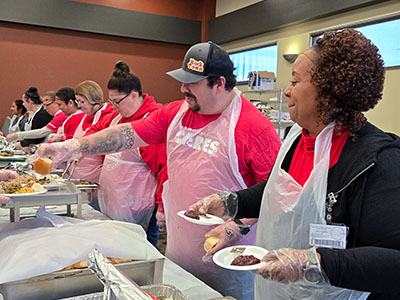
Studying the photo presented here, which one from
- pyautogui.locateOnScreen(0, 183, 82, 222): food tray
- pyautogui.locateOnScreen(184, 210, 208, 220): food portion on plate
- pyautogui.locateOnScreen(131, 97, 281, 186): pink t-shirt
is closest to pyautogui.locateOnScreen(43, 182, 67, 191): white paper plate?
pyautogui.locateOnScreen(0, 183, 82, 222): food tray

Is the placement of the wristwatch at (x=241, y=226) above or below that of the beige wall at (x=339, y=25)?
below

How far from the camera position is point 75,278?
0.97 m

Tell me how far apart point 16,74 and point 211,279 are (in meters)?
5.79

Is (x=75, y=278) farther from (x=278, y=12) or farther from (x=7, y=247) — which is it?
(x=278, y=12)

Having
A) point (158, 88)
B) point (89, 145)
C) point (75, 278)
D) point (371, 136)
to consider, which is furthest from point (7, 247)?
point (158, 88)

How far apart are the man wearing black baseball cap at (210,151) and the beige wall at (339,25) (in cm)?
311

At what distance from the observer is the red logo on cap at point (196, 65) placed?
1466 millimetres

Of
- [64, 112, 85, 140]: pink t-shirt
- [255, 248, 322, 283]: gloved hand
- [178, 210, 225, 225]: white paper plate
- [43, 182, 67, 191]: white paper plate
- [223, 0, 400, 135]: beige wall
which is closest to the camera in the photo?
[255, 248, 322, 283]: gloved hand

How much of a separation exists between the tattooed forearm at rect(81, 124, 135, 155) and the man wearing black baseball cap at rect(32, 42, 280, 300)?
235mm

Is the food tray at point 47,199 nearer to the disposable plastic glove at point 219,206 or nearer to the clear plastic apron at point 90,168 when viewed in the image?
the disposable plastic glove at point 219,206

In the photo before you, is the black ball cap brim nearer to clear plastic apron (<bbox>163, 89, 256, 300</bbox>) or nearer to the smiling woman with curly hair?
clear plastic apron (<bbox>163, 89, 256, 300</bbox>)

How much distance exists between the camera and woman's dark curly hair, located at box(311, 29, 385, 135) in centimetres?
86

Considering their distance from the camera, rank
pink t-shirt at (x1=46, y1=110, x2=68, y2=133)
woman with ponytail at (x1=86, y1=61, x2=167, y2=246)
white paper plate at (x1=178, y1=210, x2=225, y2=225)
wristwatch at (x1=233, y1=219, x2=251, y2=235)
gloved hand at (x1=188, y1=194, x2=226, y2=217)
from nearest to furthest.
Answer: white paper plate at (x1=178, y1=210, x2=225, y2=225)
gloved hand at (x1=188, y1=194, x2=226, y2=217)
wristwatch at (x1=233, y1=219, x2=251, y2=235)
woman with ponytail at (x1=86, y1=61, x2=167, y2=246)
pink t-shirt at (x1=46, y1=110, x2=68, y2=133)

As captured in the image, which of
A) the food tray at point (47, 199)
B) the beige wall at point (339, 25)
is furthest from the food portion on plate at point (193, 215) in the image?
the beige wall at point (339, 25)
